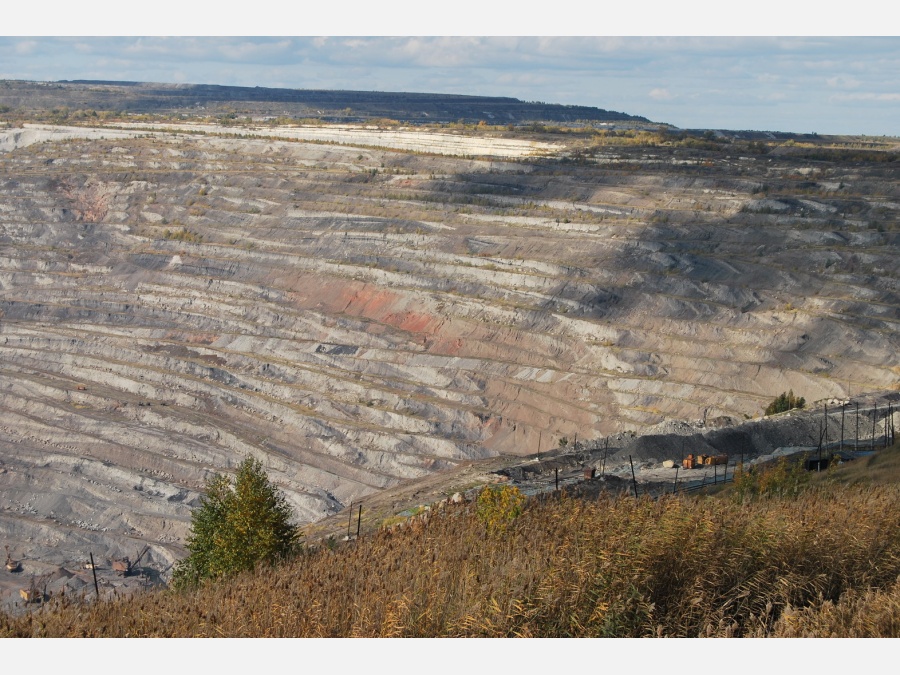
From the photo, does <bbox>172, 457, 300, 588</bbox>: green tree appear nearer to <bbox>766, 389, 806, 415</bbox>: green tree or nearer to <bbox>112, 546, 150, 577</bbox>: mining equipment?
<bbox>112, 546, 150, 577</bbox>: mining equipment

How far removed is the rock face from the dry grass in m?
21.7

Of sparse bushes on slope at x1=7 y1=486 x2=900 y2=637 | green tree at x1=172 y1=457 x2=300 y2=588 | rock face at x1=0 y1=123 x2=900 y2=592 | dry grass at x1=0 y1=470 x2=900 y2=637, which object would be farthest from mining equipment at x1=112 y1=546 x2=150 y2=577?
dry grass at x1=0 y1=470 x2=900 y2=637

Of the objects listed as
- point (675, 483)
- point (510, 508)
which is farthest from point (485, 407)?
point (510, 508)

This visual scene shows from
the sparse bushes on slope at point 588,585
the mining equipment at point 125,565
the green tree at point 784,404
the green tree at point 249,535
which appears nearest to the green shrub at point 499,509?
the sparse bushes on slope at point 588,585

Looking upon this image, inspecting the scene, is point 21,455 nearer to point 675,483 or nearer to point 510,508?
point 675,483

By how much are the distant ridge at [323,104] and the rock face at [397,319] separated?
72.2 metres

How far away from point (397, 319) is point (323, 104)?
11996cm

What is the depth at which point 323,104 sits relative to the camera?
6383 inches

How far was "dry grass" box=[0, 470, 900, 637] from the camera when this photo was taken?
721 cm

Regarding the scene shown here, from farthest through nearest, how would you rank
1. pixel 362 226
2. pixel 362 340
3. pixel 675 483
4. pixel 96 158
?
pixel 96 158 < pixel 362 226 < pixel 362 340 < pixel 675 483

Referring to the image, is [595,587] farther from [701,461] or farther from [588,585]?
[701,461]

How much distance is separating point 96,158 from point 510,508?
73490mm

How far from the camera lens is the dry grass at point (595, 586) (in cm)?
721

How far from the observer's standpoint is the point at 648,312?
4447 centimetres
